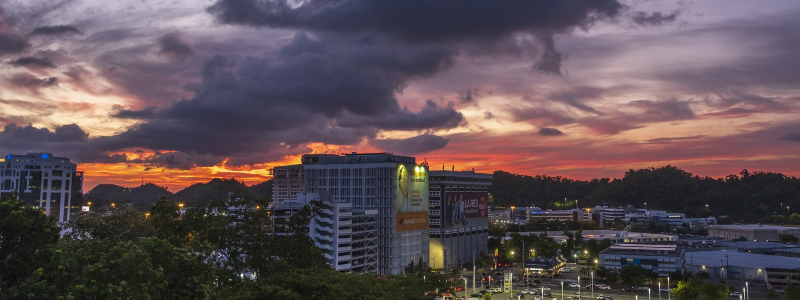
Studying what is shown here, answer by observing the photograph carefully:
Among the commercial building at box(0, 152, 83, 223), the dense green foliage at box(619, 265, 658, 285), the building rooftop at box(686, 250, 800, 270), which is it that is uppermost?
the commercial building at box(0, 152, 83, 223)

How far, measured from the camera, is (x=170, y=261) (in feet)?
106

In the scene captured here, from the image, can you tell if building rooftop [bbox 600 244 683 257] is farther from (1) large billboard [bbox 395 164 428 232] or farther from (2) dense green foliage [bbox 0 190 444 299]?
(2) dense green foliage [bbox 0 190 444 299]

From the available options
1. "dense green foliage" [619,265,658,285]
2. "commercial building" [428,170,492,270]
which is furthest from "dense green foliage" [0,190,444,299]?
"commercial building" [428,170,492,270]

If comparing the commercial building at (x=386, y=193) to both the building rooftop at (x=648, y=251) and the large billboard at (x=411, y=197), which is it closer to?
the large billboard at (x=411, y=197)

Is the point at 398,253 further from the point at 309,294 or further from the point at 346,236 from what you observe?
the point at 309,294

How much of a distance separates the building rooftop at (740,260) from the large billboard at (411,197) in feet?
200

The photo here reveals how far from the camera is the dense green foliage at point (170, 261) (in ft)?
90.1

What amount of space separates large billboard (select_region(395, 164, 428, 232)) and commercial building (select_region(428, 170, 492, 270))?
843 centimetres

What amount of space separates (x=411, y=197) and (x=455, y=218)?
21.4 metres

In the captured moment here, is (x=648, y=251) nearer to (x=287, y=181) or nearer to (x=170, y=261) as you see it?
(x=287, y=181)

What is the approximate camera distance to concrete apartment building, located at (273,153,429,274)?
108938 mm

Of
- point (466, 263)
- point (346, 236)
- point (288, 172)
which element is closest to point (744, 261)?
point (466, 263)

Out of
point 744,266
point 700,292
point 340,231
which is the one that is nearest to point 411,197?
point 340,231

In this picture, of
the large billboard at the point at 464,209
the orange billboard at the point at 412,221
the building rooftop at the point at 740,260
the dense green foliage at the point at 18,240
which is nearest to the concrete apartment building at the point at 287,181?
the large billboard at the point at 464,209
